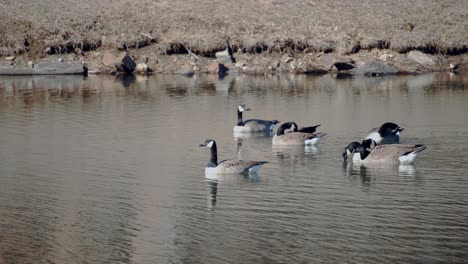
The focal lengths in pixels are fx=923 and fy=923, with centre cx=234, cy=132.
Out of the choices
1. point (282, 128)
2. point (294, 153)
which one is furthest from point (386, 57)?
point (294, 153)

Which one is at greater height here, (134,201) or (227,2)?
(227,2)

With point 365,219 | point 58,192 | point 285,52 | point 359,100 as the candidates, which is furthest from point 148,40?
point 365,219

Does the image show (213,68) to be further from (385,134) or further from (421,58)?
(385,134)

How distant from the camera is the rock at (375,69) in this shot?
4381 cm

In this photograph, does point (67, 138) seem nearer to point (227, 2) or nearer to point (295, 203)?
point (295, 203)

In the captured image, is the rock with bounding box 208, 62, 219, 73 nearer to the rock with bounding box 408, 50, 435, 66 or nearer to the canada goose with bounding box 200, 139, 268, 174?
the rock with bounding box 408, 50, 435, 66

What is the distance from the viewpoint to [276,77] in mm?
43188

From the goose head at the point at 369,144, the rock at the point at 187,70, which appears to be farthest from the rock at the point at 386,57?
the goose head at the point at 369,144

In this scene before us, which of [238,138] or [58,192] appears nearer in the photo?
[58,192]

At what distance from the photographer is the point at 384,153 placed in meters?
20.4

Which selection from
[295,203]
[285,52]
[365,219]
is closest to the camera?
[365,219]

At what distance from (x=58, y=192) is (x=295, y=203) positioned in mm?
4592

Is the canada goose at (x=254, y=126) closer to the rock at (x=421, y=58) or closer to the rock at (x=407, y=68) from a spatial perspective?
the rock at (x=407, y=68)

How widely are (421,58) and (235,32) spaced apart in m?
9.81
